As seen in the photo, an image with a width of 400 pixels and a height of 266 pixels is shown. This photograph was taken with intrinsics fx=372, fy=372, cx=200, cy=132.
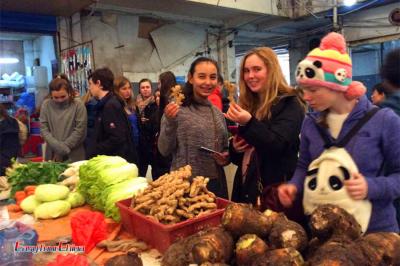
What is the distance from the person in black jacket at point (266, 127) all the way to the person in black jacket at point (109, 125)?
4.97ft

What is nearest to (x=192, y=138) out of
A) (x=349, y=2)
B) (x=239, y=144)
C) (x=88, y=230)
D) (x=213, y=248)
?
(x=239, y=144)

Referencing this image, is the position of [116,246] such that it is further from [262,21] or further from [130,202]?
[262,21]

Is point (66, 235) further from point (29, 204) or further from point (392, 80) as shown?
point (392, 80)

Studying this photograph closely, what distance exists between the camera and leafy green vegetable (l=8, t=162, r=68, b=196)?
2.79 meters

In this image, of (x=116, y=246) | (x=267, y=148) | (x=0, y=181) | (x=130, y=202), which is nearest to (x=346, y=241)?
(x=267, y=148)

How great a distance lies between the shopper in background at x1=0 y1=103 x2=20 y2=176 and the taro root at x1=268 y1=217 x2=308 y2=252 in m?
3.42

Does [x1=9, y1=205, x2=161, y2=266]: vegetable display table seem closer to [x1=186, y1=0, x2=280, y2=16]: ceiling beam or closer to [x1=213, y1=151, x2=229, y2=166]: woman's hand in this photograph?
[x1=213, y1=151, x2=229, y2=166]: woman's hand

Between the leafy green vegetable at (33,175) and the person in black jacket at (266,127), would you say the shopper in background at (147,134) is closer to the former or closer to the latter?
the leafy green vegetable at (33,175)

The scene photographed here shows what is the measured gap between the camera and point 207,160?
2.46 metres

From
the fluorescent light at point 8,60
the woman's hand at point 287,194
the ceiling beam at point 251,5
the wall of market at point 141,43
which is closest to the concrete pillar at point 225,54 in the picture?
the wall of market at point 141,43

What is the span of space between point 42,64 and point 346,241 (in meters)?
9.02

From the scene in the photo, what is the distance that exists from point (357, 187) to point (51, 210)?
5.50 ft

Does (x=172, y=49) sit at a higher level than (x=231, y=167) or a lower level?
higher

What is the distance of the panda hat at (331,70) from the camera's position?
1461 millimetres
